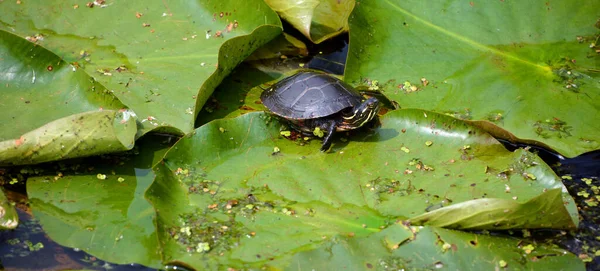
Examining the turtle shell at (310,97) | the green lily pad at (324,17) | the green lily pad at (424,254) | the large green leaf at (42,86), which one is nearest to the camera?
the green lily pad at (424,254)

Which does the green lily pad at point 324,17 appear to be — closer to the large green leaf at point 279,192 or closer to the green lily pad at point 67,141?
the large green leaf at point 279,192

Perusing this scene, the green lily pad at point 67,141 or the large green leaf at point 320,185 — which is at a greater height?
the green lily pad at point 67,141

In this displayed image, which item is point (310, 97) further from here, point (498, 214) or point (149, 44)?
point (498, 214)

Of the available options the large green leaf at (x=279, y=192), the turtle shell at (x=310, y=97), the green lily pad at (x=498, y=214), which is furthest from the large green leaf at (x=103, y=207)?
the green lily pad at (x=498, y=214)

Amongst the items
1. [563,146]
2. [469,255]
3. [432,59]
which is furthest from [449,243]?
[432,59]

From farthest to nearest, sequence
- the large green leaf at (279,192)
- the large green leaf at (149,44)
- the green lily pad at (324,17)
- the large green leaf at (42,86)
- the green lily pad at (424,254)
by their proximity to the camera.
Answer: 1. the green lily pad at (324,17)
2. the large green leaf at (149,44)
3. the large green leaf at (42,86)
4. the large green leaf at (279,192)
5. the green lily pad at (424,254)

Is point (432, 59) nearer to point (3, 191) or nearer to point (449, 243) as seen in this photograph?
point (449, 243)
